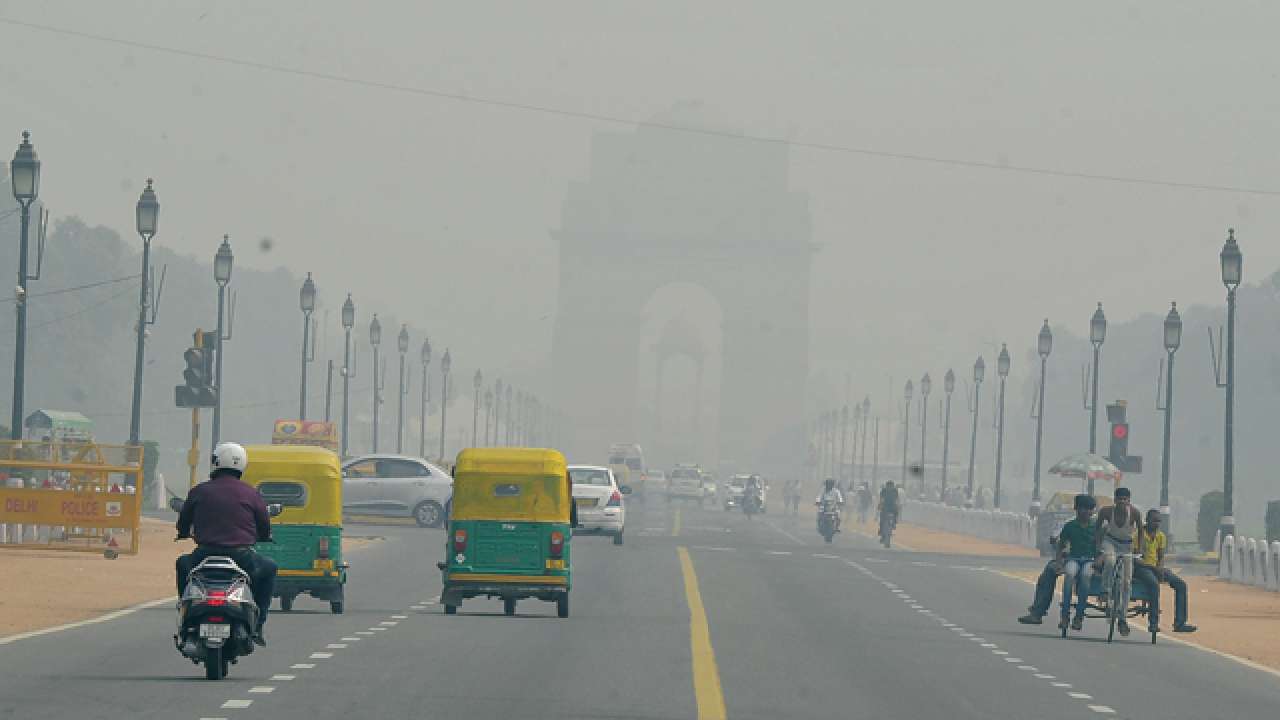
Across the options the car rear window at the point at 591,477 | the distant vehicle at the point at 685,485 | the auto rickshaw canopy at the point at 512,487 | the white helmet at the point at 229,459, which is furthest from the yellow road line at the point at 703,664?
the distant vehicle at the point at 685,485

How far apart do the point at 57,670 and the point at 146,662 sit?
1.03m

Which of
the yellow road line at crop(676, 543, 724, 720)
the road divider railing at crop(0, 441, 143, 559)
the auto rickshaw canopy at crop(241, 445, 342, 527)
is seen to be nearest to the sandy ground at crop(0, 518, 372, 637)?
the road divider railing at crop(0, 441, 143, 559)

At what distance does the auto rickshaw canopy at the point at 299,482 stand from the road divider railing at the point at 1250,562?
22.0 meters

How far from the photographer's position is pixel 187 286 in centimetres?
15112

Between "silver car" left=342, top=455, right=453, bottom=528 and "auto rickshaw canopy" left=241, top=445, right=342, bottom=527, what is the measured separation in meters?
27.7

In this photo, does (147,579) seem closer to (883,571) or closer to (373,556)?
(373,556)

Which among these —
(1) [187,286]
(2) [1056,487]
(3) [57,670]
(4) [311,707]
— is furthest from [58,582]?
(2) [1056,487]

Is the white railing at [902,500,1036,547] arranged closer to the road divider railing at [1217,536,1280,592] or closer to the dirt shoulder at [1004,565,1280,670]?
the road divider railing at [1217,536,1280,592]

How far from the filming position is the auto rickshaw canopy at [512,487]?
83.3 ft

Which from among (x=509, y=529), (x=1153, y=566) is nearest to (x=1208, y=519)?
(x=1153, y=566)

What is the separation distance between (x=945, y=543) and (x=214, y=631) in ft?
169

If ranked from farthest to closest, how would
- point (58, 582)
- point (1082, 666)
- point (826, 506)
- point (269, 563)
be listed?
point (826, 506)
point (58, 582)
point (1082, 666)
point (269, 563)

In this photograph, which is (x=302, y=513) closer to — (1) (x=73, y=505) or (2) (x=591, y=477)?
(1) (x=73, y=505)

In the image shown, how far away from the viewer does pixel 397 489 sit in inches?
2092
